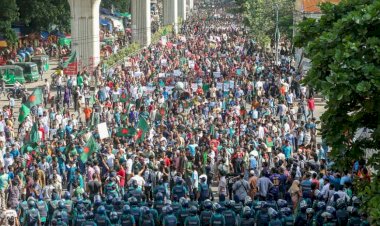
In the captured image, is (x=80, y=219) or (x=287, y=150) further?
(x=287, y=150)

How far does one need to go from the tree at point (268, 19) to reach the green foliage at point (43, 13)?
40.5ft

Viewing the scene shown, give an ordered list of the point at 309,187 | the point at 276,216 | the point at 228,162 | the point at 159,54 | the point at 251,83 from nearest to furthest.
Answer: the point at 276,216
the point at 309,187
the point at 228,162
the point at 251,83
the point at 159,54

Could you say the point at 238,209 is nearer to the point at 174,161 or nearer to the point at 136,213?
the point at 136,213

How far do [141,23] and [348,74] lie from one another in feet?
173

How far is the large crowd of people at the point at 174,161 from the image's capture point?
19516mm

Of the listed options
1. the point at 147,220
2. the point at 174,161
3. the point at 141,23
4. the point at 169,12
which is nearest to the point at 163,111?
the point at 174,161

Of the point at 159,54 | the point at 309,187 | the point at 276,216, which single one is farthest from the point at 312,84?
the point at 159,54

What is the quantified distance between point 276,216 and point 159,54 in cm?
3438

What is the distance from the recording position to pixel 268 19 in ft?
203

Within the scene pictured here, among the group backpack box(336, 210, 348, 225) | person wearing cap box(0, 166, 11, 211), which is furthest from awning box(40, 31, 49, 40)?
backpack box(336, 210, 348, 225)

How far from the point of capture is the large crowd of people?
768 inches

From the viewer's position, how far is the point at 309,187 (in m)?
21.5

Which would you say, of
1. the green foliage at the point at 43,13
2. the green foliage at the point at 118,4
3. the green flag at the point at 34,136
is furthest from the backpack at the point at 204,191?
the green foliage at the point at 118,4

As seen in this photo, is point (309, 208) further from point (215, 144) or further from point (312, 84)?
point (215, 144)
